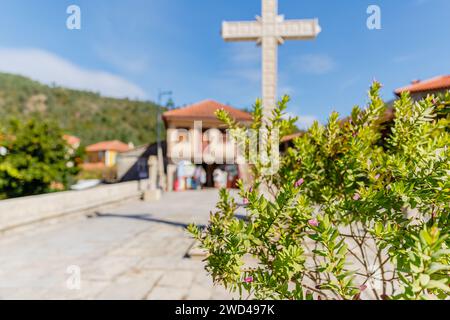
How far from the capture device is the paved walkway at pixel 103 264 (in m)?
3.81

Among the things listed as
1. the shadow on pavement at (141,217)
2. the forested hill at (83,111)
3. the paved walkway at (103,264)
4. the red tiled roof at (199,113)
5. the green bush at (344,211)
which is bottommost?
the shadow on pavement at (141,217)

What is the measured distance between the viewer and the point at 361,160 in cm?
169

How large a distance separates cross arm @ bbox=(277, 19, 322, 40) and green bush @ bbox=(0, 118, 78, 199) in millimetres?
11929

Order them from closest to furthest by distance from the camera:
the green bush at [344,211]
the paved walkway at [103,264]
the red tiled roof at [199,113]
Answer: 1. the green bush at [344,211]
2. the paved walkway at [103,264]
3. the red tiled roof at [199,113]

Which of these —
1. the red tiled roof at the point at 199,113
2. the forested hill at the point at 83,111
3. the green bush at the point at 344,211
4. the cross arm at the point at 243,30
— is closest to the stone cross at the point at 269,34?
the cross arm at the point at 243,30

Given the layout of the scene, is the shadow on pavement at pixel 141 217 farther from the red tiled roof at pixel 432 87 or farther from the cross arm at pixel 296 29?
the red tiled roof at pixel 432 87

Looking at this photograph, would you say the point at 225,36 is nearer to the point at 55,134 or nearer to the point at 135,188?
the point at 55,134

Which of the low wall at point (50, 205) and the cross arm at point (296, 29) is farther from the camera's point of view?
the low wall at point (50, 205)

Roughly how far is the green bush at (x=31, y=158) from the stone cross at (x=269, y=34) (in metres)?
11.1
